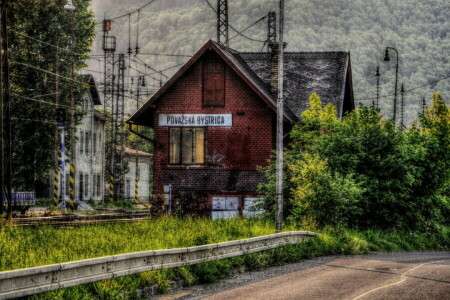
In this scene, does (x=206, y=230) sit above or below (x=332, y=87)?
below

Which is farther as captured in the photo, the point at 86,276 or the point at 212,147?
the point at 212,147

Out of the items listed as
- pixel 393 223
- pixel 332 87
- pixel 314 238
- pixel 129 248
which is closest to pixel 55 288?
pixel 129 248

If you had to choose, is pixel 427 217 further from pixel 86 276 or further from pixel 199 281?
pixel 86 276

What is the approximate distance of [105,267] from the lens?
11883 millimetres

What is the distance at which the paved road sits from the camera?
12.9 m

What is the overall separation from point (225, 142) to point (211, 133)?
80 cm

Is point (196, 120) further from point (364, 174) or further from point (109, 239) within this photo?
point (109, 239)

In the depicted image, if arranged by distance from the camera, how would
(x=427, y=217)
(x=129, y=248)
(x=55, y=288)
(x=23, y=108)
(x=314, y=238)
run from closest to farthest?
(x=55, y=288)
(x=129, y=248)
(x=314, y=238)
(x=427, y=217)
(x=23, y=108)

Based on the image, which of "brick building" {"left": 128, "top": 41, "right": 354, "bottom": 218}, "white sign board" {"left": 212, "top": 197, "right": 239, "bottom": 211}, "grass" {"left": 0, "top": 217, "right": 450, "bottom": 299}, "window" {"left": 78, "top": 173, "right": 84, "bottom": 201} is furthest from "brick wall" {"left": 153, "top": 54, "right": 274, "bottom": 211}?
"window" {"left": 78, "top": 173, "right": 84, "bottom": 201}

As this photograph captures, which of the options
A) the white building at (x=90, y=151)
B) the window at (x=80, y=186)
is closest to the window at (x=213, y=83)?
the white building at (x=90, y=151)

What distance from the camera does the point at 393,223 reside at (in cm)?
2848

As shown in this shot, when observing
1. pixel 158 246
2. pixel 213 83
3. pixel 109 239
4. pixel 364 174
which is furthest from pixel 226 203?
pixel 158 246

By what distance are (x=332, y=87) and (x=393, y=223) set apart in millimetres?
9903

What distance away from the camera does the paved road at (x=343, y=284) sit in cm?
1289
